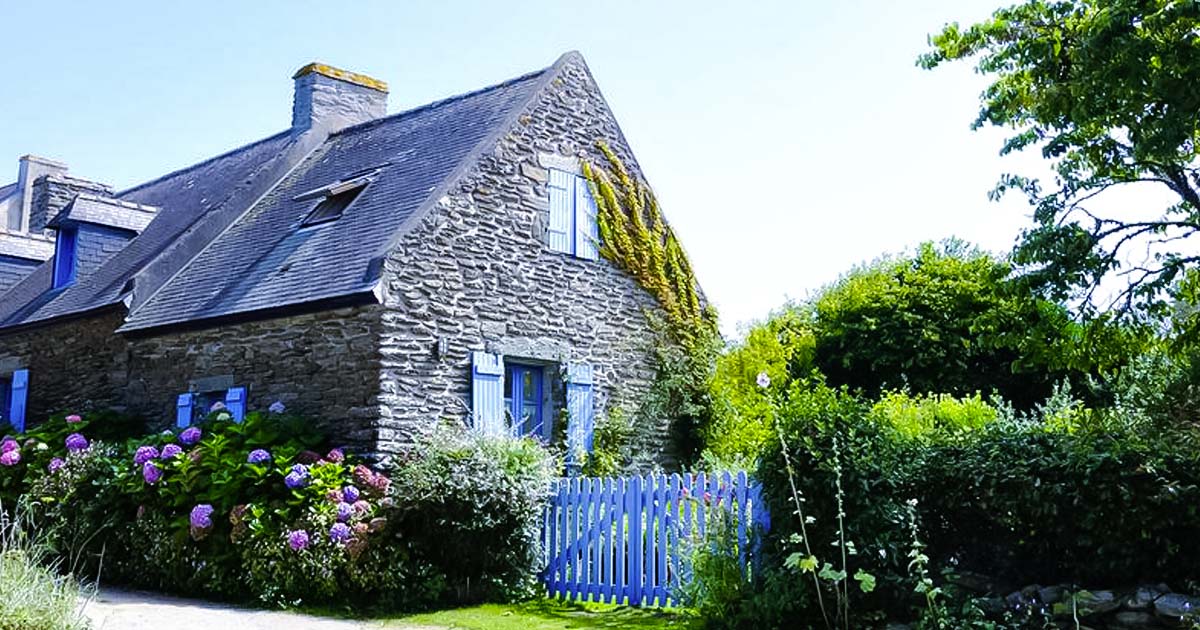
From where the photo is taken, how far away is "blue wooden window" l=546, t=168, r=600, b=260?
1446cm

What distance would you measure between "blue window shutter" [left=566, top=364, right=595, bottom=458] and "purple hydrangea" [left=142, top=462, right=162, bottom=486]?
15.1ft

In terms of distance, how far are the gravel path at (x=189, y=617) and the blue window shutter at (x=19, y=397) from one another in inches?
300

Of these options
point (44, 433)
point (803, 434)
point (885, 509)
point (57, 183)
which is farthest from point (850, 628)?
point (57, 183)

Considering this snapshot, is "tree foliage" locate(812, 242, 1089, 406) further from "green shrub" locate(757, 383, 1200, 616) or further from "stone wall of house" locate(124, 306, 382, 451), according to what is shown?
"green shrub" locate(757, 383, 1200, 616)

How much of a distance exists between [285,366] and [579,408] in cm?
353

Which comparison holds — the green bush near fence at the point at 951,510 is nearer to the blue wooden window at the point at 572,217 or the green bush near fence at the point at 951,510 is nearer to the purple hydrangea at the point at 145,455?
the blue wooden window at the point at 572,217

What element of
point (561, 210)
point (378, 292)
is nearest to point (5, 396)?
point (378, 292)

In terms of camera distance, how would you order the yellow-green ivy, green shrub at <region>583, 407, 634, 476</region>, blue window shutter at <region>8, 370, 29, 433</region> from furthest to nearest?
1. blue window shutter at <region>8, 370, 29, 433</region>
2. the yellow-green ivy
3. green shrub at <region>583, 407, 634, 476</region>

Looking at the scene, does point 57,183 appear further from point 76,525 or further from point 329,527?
point 329,527

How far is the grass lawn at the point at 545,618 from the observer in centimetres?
930

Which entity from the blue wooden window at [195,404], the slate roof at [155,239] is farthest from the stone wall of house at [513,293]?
the slate roof at [155,239]

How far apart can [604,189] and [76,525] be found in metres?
7.59

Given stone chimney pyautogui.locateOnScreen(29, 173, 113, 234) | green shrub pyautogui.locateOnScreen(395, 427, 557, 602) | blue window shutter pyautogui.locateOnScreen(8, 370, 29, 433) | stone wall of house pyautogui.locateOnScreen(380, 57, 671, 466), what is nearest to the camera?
green shrub pyautogui.locateOnScreen(395, 427, 557, 602)

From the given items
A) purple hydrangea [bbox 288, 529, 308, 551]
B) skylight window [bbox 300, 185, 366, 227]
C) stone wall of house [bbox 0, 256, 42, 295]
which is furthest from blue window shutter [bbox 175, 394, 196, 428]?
stone wall of house [bbox 0, 256, 42, 295]
